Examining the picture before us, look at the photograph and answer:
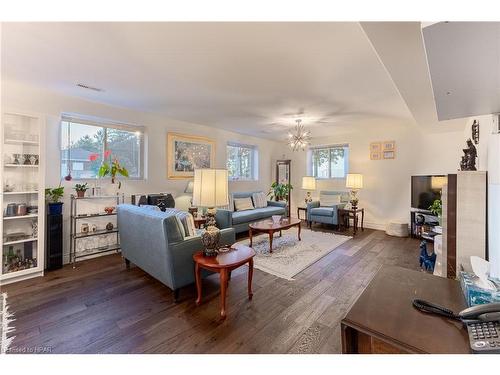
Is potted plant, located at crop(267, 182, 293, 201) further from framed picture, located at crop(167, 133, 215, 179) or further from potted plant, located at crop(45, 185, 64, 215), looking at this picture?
potted plant, located at crop(45, 185, 64, 215)

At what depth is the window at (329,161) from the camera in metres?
6.34

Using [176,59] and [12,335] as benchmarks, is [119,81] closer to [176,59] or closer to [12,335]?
[176,59]

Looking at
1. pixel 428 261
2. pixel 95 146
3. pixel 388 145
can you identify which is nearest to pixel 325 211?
pixel 388 145

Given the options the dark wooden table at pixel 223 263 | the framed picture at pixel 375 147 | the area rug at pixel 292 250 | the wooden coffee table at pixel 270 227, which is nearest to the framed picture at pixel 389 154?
the framed picture at pixel 375 147

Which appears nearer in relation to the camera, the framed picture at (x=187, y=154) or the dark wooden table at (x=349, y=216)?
the framed picture at (x=187, y=154)

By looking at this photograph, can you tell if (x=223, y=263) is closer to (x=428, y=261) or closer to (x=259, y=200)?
(x=428, y=261)

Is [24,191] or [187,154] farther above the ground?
[187,154]

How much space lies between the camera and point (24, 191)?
296 cm

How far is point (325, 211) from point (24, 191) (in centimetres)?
548

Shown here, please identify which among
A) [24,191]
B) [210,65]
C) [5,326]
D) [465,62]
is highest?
[210,65]

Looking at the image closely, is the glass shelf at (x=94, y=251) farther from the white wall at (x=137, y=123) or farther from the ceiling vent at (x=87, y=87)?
the ceiling vent at (x=87, y=87)

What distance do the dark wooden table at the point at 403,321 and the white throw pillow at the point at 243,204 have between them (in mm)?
4218
